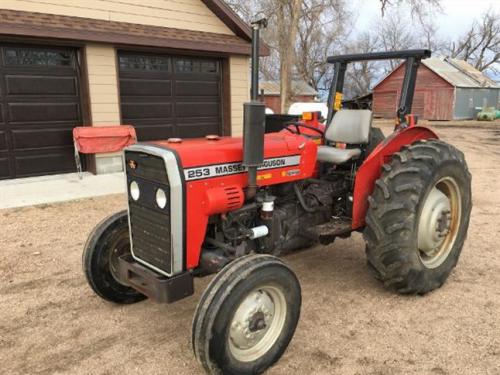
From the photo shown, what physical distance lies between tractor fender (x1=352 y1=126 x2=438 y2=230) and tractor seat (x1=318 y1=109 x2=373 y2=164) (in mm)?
211

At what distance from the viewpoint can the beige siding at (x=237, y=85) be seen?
9.83 metres

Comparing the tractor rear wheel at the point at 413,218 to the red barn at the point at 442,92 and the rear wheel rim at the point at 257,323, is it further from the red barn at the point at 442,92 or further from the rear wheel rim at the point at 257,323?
the red barn at the point at 442,92

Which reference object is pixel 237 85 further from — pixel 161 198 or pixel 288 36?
pixel 288 36

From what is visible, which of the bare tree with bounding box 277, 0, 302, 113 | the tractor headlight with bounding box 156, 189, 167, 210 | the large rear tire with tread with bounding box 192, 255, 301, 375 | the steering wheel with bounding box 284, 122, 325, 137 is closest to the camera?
the large rear tire with tread with bounding box 192, 255, 301, 375

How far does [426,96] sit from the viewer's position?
99.7 ft

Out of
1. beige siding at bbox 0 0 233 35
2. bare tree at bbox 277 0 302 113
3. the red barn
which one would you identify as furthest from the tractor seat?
the red barn

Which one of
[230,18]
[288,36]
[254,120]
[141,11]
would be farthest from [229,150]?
[288,36]

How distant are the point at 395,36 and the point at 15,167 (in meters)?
49.2

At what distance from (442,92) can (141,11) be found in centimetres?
2566

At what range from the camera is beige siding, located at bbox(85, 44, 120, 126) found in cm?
808

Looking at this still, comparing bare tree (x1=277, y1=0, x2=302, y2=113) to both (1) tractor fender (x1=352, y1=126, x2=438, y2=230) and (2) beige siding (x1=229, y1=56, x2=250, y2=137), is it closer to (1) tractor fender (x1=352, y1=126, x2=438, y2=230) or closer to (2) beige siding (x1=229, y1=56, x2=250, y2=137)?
(2) beige siding (x1=229, y1=56, x2=250, y2=137)

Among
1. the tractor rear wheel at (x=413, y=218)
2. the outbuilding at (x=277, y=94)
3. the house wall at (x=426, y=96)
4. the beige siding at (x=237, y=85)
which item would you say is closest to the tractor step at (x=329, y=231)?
the tractor rear wheel at (x=413, y=218)

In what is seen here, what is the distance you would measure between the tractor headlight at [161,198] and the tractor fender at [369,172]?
5.06ft

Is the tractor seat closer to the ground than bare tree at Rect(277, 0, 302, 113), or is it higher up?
closer to the ground
